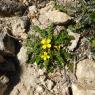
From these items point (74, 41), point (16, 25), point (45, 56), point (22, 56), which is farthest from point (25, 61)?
point (74, 41)

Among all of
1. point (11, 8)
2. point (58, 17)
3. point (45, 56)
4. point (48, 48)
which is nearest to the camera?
point (45, 56)

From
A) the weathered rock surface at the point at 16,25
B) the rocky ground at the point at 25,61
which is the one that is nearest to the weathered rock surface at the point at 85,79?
the rocky ground at the point at 25,61


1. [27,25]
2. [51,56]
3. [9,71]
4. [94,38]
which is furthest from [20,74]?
[94,38]

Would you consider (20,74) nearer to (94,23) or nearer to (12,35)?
(12,35)

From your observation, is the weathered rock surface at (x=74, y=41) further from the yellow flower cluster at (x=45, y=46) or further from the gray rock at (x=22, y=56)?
the gray rock at (x=22, y=56)

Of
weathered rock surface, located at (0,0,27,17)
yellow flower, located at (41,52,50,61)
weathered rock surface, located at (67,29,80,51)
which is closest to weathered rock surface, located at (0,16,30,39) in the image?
weathered rock surface, located at (0,0,27,17)

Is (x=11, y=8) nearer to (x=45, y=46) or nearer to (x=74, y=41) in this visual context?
(x=45, y=46)
